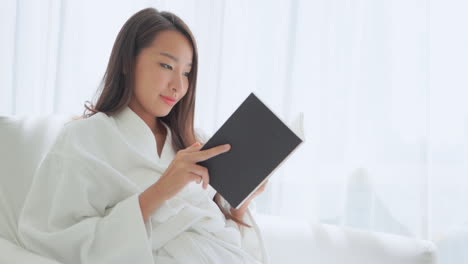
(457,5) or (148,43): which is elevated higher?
(457,5)

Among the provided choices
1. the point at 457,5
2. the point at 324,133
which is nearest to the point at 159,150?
the point at 324,133

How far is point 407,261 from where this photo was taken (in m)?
1.17

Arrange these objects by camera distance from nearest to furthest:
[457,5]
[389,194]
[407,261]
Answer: [407,261], [457,5], [389,194]

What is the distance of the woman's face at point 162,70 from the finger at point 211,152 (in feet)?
1.02

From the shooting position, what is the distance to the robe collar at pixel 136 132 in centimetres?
122

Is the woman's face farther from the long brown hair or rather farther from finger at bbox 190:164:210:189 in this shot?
finger at bbox 190:164:210:189

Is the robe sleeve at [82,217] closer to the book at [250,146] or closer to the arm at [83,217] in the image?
the arm at [83,217]

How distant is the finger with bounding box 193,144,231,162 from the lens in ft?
3.20

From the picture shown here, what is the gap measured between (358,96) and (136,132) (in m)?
0.90

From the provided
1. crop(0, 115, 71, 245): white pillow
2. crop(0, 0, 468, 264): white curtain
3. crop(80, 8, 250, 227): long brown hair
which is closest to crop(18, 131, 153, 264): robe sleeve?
crop(0, 115, 71, 245): white pillow

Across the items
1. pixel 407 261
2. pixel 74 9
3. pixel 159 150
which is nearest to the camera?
pixel 407 261

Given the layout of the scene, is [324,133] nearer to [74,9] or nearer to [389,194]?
[389,194]

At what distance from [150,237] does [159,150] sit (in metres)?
0.34

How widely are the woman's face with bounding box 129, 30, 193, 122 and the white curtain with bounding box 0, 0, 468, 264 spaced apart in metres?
0.66
